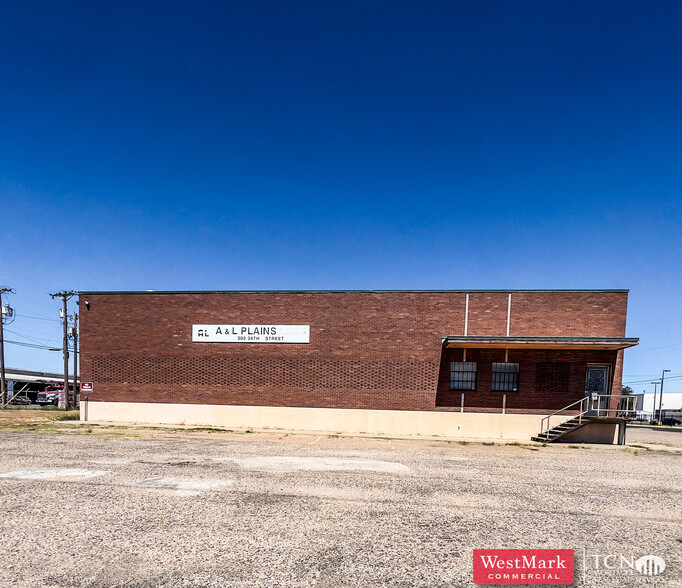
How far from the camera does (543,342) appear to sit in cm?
1680

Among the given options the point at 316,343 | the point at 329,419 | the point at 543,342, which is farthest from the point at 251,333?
the point at 543,342

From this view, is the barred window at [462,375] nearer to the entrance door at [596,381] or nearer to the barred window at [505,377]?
the barred window at [505,377]

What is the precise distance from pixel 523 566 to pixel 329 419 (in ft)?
47.3

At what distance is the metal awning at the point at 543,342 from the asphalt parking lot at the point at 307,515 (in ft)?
18.0

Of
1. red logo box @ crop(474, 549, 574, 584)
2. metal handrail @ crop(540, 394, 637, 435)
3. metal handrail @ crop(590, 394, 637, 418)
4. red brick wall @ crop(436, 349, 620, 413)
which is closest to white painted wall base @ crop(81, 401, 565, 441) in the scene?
metal handrail @ crop(540, 394, 637, 435)

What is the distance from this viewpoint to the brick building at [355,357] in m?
17.9

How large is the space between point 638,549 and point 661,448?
53.1 feet

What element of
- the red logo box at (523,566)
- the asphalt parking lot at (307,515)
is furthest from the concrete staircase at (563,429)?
the red logo box at (523,566)

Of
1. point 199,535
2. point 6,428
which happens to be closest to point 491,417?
point 199,535

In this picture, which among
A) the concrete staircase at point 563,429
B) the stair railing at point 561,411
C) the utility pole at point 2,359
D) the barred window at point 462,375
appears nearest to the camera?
the concrete staircase at point 563,429

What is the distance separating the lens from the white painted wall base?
17.9m

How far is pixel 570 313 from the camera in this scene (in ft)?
58.6

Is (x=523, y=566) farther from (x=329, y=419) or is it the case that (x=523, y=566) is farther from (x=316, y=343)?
(x=316, y=343)

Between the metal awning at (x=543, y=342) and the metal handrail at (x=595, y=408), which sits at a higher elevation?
the metal awning at (x=543, y=342)
